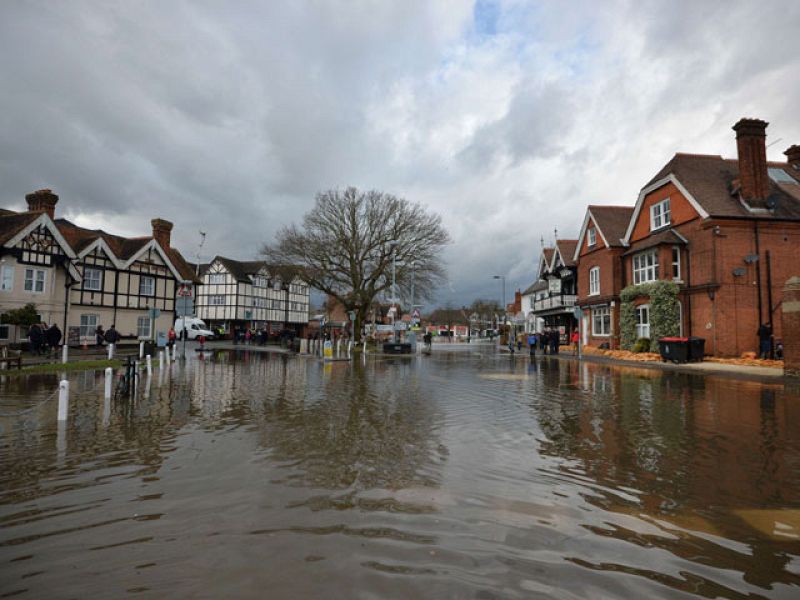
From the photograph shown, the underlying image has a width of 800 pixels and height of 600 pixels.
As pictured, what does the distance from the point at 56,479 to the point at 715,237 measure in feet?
89.9

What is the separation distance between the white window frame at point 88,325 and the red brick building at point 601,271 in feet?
114

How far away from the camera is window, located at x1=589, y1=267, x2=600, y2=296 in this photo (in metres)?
33.1

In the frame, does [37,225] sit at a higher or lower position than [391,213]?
lower

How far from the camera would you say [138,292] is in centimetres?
A: 3472

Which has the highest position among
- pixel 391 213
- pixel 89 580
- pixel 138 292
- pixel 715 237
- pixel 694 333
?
pixel 391 213

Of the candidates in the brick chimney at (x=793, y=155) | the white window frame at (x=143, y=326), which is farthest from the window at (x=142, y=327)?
the brick chimney at (x=793, y=155)

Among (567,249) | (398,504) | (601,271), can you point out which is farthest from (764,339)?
(398,504)

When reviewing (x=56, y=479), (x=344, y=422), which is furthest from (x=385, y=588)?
(x=344, y=422)

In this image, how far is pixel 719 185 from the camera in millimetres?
25625

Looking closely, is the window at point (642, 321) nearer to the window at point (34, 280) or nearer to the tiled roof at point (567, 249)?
the tiled roof at point (567, 249)

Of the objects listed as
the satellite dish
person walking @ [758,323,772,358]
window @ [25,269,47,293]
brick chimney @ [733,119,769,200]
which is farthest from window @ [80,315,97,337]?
the satellite dish

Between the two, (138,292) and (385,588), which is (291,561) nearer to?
(385,588)

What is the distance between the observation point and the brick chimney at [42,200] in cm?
2892

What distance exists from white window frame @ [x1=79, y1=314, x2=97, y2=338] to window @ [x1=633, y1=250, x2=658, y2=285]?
35.8 m
